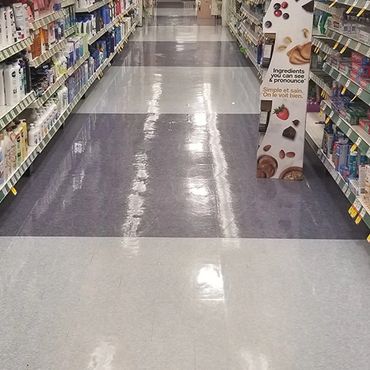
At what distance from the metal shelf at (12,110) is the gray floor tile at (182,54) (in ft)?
21.3

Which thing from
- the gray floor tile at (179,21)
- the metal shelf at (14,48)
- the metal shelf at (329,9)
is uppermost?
the metal shelf at (329,9)

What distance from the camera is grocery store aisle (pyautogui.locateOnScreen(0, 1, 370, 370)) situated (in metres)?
3.07

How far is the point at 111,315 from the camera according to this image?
3.35 metres

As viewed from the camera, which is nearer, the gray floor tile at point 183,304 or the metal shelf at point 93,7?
the gray floor tile at point 183,304

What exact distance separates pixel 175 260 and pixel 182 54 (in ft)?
30.9

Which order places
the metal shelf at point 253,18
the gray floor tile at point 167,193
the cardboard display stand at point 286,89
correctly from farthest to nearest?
the metal shelf at point 253,18, the cardboard display stand at point 286,89, the gray floor tile at point 167,193

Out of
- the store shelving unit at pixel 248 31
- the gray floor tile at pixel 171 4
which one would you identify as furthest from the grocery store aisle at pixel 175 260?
the gray floor tile at pixel 171 4

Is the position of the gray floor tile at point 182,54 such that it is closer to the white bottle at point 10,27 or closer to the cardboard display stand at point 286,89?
the cardboard display stand at point 286,89

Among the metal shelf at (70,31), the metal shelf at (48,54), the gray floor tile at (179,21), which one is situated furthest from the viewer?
the gray floor tile at (179,21)

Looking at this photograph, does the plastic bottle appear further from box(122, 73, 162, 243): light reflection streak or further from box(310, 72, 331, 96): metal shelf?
box(310, 72, 331, 96): metal shelf

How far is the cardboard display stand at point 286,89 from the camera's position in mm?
5152

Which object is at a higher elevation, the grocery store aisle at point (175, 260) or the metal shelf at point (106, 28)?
the metal shelf at point (106, 28)

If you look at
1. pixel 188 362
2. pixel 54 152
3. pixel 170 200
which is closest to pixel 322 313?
pixel 188 362

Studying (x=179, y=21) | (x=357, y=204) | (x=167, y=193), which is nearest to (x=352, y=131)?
(x=357, y=204)
